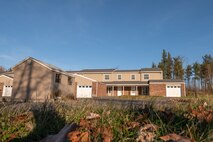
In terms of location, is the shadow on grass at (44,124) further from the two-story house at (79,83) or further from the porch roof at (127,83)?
the porch roof at (127,83)

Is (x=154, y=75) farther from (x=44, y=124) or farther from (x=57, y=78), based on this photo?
(x=44, y=124)

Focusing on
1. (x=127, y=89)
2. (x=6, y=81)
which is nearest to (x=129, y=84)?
(x=127, y=89)

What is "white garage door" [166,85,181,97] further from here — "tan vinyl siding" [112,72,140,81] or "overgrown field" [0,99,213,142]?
"overgrown field" [0,99,213,142]

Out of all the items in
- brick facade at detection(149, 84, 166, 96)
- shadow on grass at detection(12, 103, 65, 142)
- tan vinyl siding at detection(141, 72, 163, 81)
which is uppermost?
tan vinyl siding at detection(141, 72, 163, 81)

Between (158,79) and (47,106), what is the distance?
38428 mm

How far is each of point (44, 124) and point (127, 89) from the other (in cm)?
3888

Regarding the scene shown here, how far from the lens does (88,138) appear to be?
205cm

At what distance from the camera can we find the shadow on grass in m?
2.88

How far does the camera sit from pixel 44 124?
123 inches

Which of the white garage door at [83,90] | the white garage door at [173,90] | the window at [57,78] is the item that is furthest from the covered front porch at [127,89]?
the window at [57,78]

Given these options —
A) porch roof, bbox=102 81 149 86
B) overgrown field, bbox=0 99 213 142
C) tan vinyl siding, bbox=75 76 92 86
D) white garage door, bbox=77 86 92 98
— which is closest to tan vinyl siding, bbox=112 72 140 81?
porch roof, bbox=102 81 149 86

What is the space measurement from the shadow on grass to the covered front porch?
3592 cm

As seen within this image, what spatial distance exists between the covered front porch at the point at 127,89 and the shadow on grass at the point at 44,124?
35.9 metres

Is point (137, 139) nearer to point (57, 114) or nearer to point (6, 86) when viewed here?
point (57, 114)
